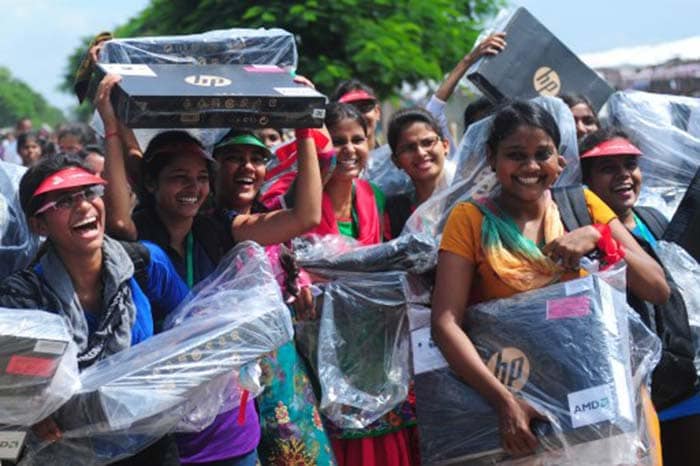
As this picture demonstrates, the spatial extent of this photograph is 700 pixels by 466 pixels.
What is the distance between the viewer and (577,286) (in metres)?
3.21

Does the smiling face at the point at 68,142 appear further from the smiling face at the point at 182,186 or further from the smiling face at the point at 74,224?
the smiling face at the point at 74,224

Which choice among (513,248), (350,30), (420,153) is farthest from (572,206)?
(350,30)

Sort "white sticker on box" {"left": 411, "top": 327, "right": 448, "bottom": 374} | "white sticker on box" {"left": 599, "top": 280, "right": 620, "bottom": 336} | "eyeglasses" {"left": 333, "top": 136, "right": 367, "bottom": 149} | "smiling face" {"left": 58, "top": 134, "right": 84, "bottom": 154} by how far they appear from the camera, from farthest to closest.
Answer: "smiling face" {"left": 58, "top": 134, "right": 84, "bottom": 154}, "eyeglasses" {"left": 333, "top": 136, "right": 367, "bottom": 149}, "white sticker on box" {"left": 411, "top": 327, "right": 448, "bottom": 374}, "white sticker on box" {"left": 599, "top": 280, "right": 620, "bottom": 336}

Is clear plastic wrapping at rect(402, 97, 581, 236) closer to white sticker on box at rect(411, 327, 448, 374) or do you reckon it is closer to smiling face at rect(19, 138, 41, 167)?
white sticker on box at rect(411, 327, 448, 374)

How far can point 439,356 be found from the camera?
343cm

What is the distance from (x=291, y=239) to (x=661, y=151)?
1.78 meters

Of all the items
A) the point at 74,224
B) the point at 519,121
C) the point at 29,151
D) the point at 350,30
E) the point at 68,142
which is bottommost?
the point at 29,151

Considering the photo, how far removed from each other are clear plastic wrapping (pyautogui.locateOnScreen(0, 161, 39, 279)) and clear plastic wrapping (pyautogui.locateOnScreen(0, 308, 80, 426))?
0.45m

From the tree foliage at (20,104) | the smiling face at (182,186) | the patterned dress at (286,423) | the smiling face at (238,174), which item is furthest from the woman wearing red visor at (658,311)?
the tree foliage at (20,104)

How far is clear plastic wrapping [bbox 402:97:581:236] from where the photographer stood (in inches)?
148

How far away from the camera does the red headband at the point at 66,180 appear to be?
3.06 metres

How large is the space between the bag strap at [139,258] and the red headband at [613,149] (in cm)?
185

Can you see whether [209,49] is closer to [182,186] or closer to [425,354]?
[182,186]

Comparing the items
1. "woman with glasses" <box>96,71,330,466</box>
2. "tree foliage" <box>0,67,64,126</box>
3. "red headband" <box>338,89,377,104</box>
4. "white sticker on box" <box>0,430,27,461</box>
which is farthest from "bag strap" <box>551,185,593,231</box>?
"tree foliage" <box>0,67,64,126</box>
